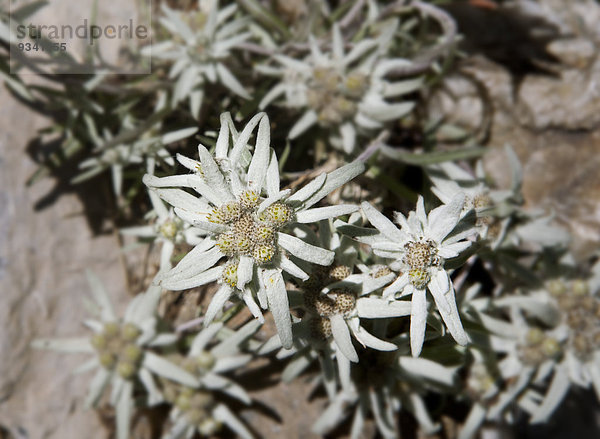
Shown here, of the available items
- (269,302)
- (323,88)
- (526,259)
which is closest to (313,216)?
(269,302)

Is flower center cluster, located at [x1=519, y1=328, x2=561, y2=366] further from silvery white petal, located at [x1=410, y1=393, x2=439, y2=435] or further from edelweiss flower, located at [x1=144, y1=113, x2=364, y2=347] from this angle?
edelweiss flower, located at [x1=144, y1=113, x2=364, y2=347]

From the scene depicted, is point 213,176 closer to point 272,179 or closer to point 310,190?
point 272,179

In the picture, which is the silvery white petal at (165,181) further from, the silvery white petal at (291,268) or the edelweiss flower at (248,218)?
the silvery white petal at (291,268)

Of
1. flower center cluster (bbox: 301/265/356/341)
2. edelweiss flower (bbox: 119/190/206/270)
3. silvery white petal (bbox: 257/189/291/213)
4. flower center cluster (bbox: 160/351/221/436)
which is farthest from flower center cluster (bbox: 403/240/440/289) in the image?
flower center cluster (bbox: 160/351/221/436)

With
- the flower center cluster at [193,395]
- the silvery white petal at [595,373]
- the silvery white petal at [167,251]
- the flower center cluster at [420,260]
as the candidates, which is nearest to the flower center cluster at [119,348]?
the flower center cluster at [193,395]

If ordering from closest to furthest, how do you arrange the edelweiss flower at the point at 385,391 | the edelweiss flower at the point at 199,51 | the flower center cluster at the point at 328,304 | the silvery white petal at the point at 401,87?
the flower center cluster at the point at 328,304 < the edelweiss flower at the point at 385,391 < the edelweiss flower at the point at 199,51 < the silvery white petal at the point at 401,87

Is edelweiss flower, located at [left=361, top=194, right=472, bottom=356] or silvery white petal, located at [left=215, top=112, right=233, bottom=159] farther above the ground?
silvery white petal, located at [left=215, top=112, right=233, bottom=159]
